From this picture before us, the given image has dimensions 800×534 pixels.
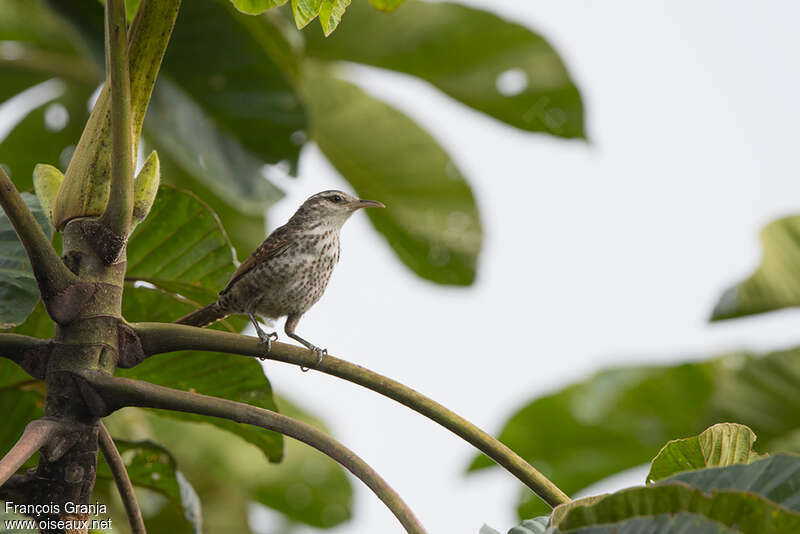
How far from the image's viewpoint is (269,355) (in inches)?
69.8

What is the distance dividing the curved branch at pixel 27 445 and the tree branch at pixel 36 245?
0.25 metres

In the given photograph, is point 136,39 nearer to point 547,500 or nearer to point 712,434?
point 547,500

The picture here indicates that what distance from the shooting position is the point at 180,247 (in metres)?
2.35

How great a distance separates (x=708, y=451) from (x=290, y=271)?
1.63 metres

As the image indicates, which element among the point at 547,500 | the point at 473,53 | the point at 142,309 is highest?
the point at 473,53

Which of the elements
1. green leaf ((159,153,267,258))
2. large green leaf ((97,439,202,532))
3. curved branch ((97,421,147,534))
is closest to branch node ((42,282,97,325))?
curved branch ((97,421,147,534))

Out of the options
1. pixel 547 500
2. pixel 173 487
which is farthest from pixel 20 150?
pixel 547 500

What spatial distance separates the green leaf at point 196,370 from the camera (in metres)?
2.39

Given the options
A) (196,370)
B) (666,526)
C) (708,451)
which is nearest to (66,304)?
(196,370)

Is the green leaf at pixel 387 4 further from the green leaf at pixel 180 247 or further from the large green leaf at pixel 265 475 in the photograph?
the large green leaf at pixel 265 475

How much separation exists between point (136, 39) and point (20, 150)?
8.69 ft

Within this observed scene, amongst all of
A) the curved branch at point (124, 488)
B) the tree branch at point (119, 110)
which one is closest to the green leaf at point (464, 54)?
the tree branch at point (119, 110)

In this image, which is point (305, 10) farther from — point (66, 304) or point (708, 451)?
point (708, 451)

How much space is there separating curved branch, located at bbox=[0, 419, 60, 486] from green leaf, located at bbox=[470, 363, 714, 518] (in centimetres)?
384
